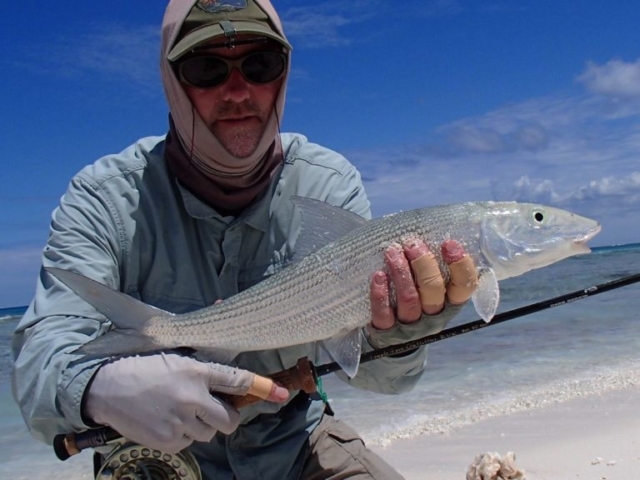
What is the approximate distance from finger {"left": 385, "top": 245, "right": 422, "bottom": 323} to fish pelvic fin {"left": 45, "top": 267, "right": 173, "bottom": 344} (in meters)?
0.92

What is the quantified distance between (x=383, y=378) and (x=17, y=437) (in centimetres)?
566

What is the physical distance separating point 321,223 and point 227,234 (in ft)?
1.68

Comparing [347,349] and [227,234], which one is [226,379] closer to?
[347,349]

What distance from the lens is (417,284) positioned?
2689 millimetres

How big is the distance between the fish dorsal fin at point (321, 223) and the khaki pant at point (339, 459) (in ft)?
3.37

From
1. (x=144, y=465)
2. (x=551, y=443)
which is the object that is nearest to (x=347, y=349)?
(x=144, y=465)

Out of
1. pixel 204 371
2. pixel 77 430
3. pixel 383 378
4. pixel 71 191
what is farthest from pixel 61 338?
pixel 383 378

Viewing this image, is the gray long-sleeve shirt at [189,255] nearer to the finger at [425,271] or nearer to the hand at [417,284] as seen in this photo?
the hand at [417,284]

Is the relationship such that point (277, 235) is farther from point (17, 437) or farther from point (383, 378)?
point (17, 437)

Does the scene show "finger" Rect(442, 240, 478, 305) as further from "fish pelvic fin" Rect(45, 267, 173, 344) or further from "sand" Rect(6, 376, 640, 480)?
"sand" Rect(6, 376, 640, 480)

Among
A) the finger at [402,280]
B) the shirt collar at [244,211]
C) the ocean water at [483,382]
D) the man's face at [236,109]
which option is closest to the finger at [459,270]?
the finger at [402,280]

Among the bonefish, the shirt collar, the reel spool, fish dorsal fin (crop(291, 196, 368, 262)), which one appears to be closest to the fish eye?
the bonefish

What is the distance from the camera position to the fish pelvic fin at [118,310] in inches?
97.7

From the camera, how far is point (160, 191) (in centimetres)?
326
